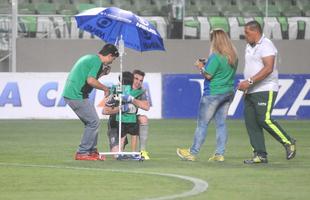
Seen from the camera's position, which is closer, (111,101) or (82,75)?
(82,75)

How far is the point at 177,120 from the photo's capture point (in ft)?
83.3

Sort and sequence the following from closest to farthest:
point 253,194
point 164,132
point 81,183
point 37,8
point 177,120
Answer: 1. point 253,194
2. point 81,183
3. point 164,132
4. point 177,120
5. point 37,8

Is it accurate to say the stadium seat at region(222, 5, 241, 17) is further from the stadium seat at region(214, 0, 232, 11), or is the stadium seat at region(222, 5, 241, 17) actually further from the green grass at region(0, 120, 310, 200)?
the green grass at region(0, 120, 310, 200)

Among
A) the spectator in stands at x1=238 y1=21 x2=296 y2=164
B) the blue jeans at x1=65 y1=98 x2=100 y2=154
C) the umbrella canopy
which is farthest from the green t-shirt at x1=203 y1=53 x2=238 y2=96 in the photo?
the blue jeans at x1=65 y1=98 x2=100 y2=154

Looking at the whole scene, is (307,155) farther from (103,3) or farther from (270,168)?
(103,3)

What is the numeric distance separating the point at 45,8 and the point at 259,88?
52.7 ft

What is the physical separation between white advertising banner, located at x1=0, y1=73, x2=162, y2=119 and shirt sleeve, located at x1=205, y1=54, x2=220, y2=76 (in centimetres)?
1103

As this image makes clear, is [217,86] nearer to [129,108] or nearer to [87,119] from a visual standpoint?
[129,108]

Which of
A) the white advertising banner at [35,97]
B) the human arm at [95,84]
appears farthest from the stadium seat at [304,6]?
the human arm at [95,84]

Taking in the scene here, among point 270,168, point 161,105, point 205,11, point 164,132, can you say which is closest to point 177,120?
point 161,105

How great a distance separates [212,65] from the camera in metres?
14.3

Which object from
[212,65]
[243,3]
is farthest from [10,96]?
[212,65]

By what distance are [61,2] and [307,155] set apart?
15.4m

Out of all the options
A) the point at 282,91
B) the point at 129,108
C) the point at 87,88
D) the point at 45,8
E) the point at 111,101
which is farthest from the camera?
the point at 45,8
